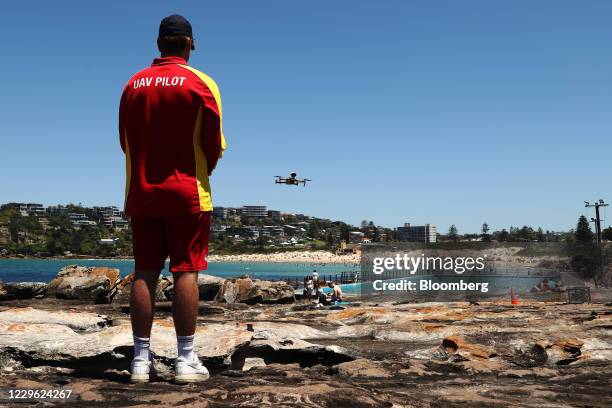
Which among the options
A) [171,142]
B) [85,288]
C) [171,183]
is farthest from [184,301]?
[85,288]

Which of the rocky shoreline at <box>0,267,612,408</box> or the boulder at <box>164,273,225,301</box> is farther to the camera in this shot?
the boulder at <box>164,273,225,301</box>

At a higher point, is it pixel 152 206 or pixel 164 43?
pixel 164 43

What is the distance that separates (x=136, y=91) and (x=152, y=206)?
748 millimetres

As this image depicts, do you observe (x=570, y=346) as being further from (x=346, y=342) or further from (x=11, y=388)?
(x=11, y=388)

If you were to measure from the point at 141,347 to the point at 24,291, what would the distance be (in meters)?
20.2

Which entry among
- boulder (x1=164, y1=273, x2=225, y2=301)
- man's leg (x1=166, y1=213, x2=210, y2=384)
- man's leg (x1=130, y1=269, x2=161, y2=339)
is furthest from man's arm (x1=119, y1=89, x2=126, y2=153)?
boulder (x1=164, y1=273, x2=225, y2=301)

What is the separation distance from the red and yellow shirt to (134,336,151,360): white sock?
31.7 inches

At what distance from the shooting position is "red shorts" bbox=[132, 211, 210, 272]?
3.76m

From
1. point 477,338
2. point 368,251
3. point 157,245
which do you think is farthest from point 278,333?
point 368,251

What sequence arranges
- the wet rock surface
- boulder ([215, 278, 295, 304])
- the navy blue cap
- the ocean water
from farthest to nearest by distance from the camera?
the ocean water, boulder ([215, 278, 295, 304]), the navy blue cap, the wet rock surface

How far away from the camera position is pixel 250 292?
20734mm

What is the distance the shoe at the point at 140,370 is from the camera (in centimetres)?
368

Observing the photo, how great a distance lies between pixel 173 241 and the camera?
12.4ft

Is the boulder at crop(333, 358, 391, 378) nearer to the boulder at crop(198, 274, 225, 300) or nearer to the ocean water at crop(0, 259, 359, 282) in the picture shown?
the boulder at crop(198, 274, 225, 300)
